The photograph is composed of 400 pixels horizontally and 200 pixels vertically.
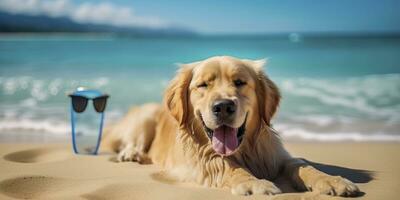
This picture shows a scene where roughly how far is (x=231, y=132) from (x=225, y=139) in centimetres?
8

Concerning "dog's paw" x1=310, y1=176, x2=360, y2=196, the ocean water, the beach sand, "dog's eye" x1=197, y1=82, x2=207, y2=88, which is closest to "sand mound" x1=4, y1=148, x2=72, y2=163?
the beach sand

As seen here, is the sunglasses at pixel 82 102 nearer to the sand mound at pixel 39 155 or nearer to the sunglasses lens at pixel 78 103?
the sunglasses lens at pixel 78 103

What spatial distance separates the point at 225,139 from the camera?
13.1 feet

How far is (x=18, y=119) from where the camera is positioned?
8.44 meters

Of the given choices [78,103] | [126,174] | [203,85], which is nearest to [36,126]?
[78,103]

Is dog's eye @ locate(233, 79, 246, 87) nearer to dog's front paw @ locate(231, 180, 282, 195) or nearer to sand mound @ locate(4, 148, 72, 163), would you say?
dog's front paw @ locate(231, 180, 282, 195)

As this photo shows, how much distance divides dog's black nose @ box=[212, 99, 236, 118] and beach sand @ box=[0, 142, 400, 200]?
1.85 feet

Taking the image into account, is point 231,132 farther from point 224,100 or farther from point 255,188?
point 255,188

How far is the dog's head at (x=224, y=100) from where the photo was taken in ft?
12.5

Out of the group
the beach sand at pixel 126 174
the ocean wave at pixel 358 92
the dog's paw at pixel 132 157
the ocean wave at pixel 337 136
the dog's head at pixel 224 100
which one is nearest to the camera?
the beach sand at pixel 126 174

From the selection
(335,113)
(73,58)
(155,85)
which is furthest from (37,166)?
(73,58)

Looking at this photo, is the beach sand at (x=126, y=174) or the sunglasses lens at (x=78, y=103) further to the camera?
the sunglasses lens at (x=78, y=103)

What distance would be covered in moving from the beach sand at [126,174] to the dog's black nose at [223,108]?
56 centimetres

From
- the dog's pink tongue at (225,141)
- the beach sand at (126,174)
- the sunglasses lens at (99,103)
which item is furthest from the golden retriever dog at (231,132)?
the sunglasses lens at (99,103)
